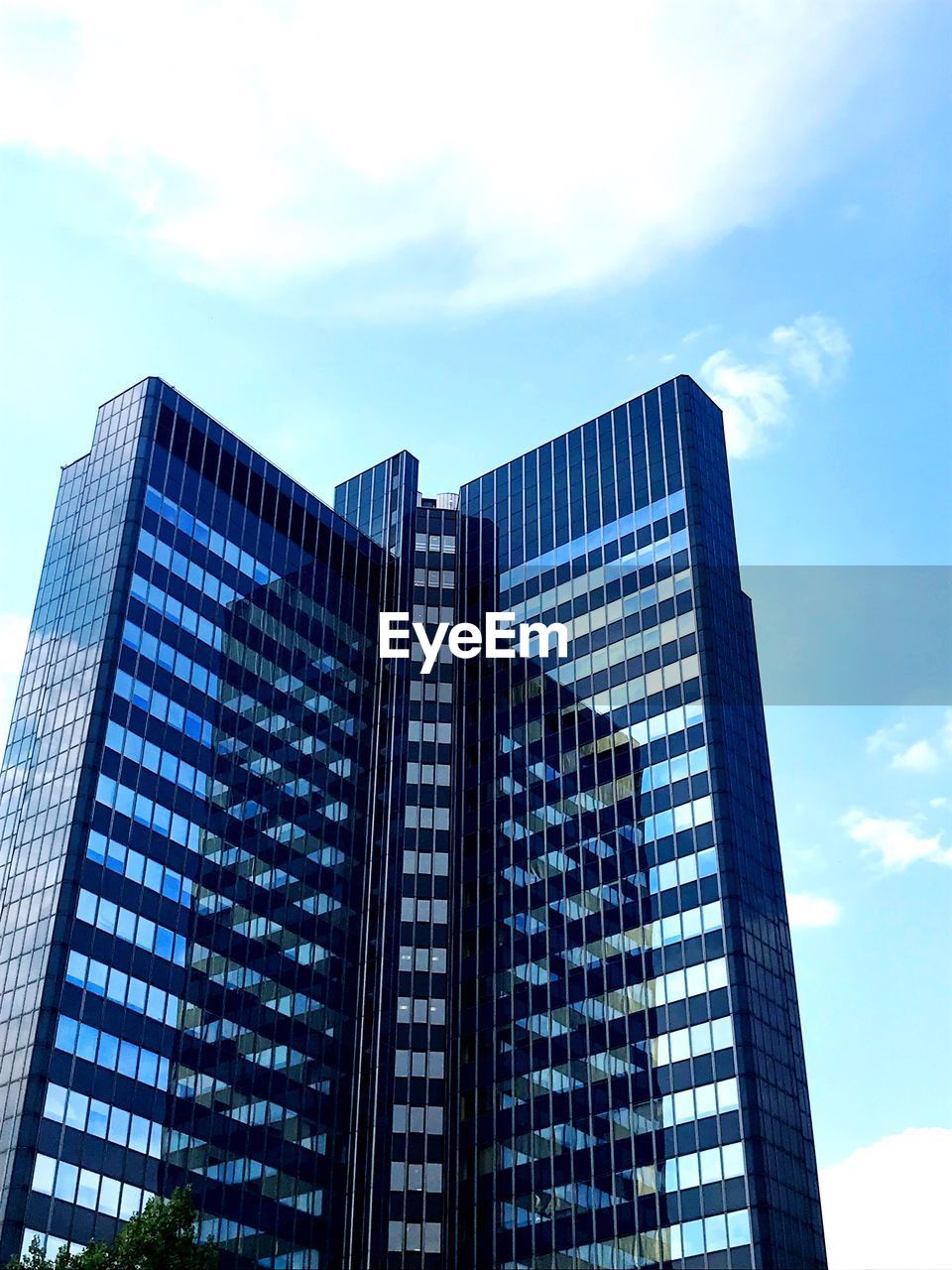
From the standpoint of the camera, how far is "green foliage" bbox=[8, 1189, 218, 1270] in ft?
181

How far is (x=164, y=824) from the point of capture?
3620 inches

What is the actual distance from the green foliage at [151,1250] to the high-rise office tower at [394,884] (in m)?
19.7

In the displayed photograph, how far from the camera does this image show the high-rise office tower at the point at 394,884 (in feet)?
273

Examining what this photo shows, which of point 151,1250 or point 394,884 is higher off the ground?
point 394,884

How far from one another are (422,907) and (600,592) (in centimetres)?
2707

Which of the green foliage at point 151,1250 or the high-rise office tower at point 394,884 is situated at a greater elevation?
the high-rise office tower at point 394,884

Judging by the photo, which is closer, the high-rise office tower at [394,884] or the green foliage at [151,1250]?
the green foliage at [151,1250]

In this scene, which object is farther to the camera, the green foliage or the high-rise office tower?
the high-rise office tower

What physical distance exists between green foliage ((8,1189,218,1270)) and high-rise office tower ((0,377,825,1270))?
64.5ft

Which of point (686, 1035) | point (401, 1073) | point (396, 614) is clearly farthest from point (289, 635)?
point (686, 1035)

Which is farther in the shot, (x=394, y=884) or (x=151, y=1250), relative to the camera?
(x=394, y=884)

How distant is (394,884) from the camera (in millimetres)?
106062

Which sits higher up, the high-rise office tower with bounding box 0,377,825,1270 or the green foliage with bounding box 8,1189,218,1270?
the high-rise office tower with bounding box 0,377,825,1270

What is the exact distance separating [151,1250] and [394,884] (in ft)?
167
